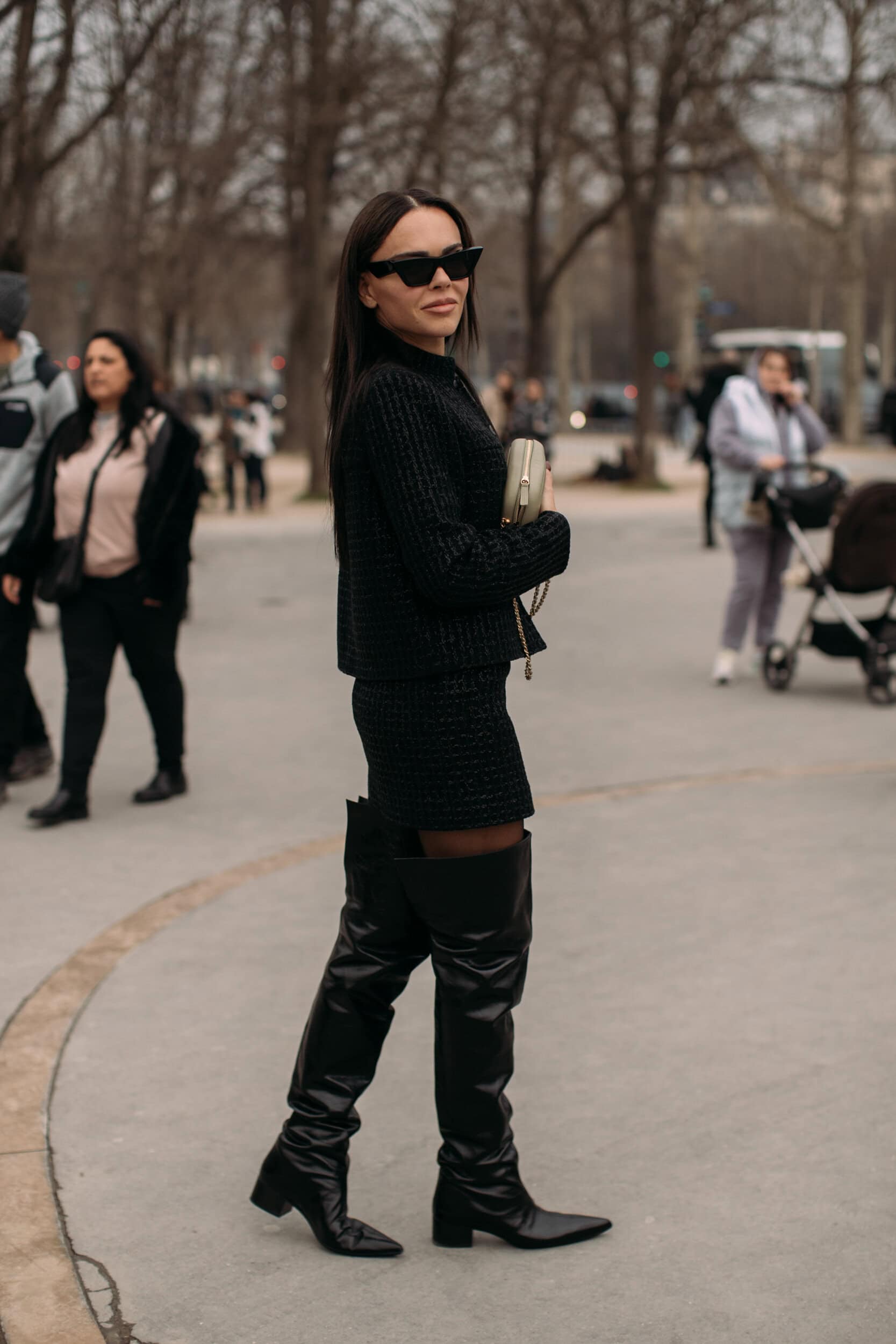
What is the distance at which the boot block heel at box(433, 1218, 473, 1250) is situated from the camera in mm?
3266

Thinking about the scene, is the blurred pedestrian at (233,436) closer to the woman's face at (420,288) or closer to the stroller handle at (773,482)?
the stroller handle at (773,482)

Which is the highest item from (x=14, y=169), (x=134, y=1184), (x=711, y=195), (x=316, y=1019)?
(x=711, y=195)

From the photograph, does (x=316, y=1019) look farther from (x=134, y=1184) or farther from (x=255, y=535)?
(x=255, y=535)

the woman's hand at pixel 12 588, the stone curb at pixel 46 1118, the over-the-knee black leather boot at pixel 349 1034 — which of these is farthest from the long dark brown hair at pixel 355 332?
the woman's hand at pixel 12 588

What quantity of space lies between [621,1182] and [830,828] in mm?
3144

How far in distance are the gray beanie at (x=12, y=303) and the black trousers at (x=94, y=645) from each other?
1015mm

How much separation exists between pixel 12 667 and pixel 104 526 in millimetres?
715

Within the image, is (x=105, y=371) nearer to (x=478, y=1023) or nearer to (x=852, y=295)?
(x=478, y=1023)

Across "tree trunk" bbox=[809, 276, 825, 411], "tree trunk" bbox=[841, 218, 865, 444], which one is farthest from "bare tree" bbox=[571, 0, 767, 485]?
"tree trunk" bbox=[809, 276, 825, 411]

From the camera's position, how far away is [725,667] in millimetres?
9844

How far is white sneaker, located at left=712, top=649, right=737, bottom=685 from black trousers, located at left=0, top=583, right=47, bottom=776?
4.15 metres

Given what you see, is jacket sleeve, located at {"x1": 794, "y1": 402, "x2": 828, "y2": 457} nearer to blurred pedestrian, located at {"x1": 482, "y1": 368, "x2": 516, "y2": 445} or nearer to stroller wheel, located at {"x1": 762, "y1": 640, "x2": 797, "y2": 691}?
stroller wheel, located at {"x1": 762, "y1": 640, "x2": 797, "y2": 691}

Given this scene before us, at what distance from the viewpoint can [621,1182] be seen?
3.57 metres

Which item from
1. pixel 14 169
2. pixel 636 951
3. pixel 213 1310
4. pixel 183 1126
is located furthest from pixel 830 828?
pixel 14 169
